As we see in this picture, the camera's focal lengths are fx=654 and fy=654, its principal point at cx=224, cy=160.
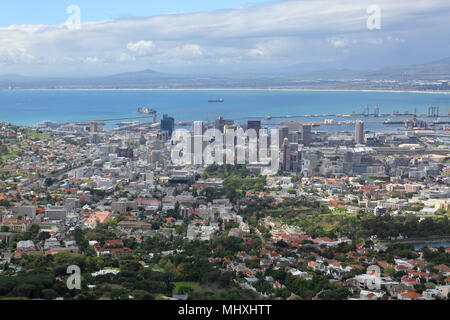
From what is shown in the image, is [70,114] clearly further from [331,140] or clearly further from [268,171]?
[268,171]

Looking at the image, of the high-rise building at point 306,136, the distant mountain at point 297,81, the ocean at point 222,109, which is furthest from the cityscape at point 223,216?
the distant mountain at point 297,81

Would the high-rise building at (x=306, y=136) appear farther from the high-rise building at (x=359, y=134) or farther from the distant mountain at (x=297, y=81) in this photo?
the distant mountain at (x=297, y=81)

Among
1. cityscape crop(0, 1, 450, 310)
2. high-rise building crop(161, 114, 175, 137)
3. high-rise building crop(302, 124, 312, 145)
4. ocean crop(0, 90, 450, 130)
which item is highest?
ocean crop(0, 90, 450, 130)

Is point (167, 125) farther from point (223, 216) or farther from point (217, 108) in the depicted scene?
point (217, 108)

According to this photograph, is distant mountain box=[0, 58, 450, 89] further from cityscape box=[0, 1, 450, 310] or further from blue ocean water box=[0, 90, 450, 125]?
cityscape box=[0, 1, 450, 310]

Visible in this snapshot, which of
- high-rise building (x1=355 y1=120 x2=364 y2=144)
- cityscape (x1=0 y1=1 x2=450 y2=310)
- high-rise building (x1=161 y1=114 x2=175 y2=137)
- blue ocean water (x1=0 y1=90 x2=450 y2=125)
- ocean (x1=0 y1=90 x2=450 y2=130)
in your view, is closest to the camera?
cityscape (x1=0 y1=1 x2=450 y2=310)

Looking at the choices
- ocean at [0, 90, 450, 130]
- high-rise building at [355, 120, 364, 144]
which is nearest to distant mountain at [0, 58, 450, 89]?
ocean at [0, 90, 450, 130]

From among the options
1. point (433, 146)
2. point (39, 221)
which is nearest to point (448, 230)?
point (39, 221)

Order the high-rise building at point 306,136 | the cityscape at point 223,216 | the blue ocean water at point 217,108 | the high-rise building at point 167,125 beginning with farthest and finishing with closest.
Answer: the blue ocean water at point 217,108 → the high-rise building at point 167,125 → the high-rise building at point 306,136 → the cityscape at point 223,216
